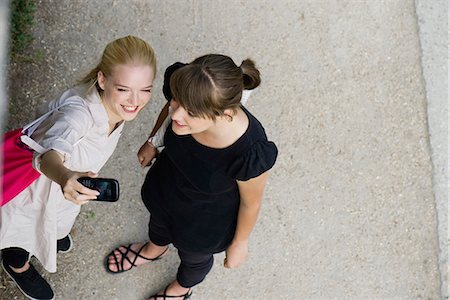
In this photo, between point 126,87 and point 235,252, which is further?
point 235,252

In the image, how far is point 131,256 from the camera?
3.63 m

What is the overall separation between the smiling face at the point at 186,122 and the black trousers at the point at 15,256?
1.26 metres

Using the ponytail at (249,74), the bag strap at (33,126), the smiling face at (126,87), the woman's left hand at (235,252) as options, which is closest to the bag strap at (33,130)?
the bag strap at (33,126)

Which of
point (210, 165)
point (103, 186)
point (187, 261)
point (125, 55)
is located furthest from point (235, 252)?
point (125, 55)

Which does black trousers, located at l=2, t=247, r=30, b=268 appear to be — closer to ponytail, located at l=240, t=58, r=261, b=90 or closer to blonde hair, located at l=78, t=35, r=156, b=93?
blonde hair, located at l=78, t=35, r=156, b=93

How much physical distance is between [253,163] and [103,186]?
0.57 meters

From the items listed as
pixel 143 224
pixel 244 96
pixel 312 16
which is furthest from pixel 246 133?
pixel 312 16

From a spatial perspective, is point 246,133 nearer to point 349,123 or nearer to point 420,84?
point 349,123

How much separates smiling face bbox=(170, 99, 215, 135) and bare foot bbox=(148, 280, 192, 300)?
1.38 metres

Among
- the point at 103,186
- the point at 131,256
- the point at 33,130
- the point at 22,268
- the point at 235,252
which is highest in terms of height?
the point at 33,130

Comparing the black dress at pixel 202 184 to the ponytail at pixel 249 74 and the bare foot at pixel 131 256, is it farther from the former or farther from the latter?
the bare foot at pixel 131 256

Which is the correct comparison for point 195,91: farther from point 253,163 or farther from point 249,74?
point 253,163

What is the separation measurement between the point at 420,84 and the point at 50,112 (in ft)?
9.12

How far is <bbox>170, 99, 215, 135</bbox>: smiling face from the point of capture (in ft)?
7.84
